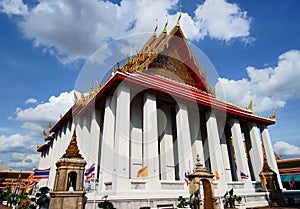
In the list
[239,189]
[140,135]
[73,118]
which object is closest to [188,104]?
[140,135]

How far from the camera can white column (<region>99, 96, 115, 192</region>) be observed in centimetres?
1361

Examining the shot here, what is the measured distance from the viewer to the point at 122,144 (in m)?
12.8

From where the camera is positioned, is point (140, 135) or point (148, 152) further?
point (140, 135)

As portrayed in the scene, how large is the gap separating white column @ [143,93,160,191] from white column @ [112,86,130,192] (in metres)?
1.41

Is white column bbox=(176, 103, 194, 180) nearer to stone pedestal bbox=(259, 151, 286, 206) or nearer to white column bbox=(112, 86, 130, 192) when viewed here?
white column bbox=(112, 86, 130, 192)

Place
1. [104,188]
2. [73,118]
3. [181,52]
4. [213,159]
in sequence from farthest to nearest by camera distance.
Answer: [181,52], [73,118], [213,159], [104,188]

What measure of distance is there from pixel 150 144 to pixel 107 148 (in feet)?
10.1

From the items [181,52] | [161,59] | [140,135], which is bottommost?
[140,135]

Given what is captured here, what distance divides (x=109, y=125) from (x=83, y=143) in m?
5.18

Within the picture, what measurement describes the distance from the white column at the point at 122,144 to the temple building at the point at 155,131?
5cm

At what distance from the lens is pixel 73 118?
66.1 feet

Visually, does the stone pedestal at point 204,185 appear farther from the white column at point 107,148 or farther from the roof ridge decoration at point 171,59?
the roof ridge decoration at point 171,59

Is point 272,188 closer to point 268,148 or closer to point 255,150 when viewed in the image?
point 255,150

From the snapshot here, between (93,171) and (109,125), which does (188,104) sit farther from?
(93,171)
